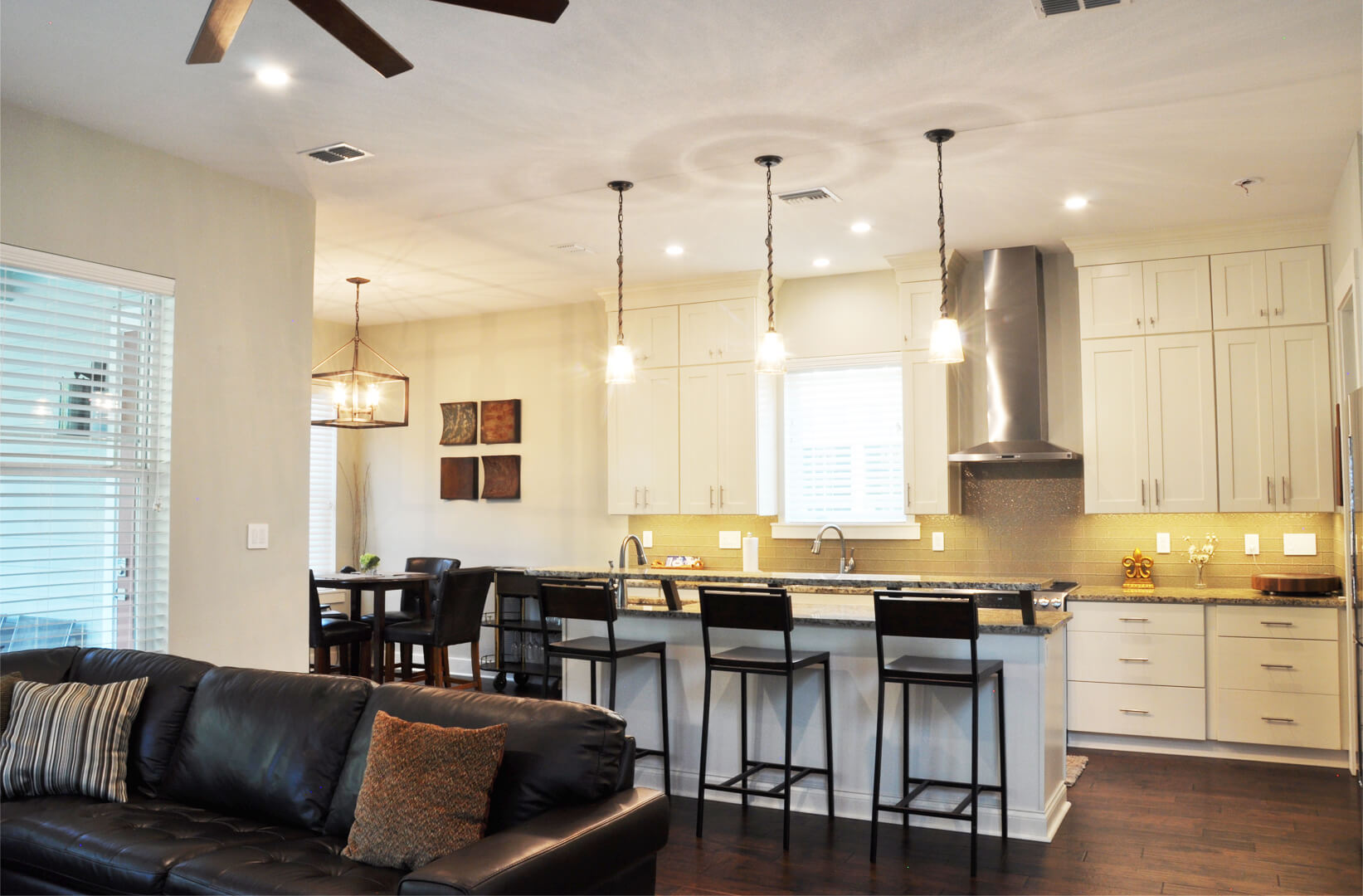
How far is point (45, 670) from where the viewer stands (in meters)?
3.62

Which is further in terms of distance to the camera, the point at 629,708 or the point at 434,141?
the point at 629,708

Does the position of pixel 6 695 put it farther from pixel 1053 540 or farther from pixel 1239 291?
pixel 1239 291

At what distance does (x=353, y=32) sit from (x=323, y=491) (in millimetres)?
6292

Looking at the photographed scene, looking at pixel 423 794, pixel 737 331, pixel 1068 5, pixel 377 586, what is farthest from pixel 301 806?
pixel 737 331

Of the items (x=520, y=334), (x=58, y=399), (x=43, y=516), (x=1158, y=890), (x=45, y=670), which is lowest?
(x=1158, y=890)

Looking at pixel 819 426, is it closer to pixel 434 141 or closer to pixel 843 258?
pixel 843 258

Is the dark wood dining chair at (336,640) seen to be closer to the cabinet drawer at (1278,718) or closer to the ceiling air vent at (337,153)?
the ceiling air vent at (337,153)

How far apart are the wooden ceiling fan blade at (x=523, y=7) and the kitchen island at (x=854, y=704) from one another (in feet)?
8.83

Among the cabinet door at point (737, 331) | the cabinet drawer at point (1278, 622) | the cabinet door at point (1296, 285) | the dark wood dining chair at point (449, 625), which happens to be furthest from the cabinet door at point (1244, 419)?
the dark wood dining chair at point (449, 625)

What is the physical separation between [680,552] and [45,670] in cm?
431

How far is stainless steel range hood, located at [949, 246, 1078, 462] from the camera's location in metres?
6.06

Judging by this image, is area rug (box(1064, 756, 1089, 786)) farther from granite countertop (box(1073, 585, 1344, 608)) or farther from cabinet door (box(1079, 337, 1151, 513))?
cabinet door (box(1079, 337, 1151, 513))

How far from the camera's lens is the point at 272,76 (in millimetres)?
3697

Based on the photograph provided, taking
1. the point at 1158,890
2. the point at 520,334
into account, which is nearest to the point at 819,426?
the point at 520,334
